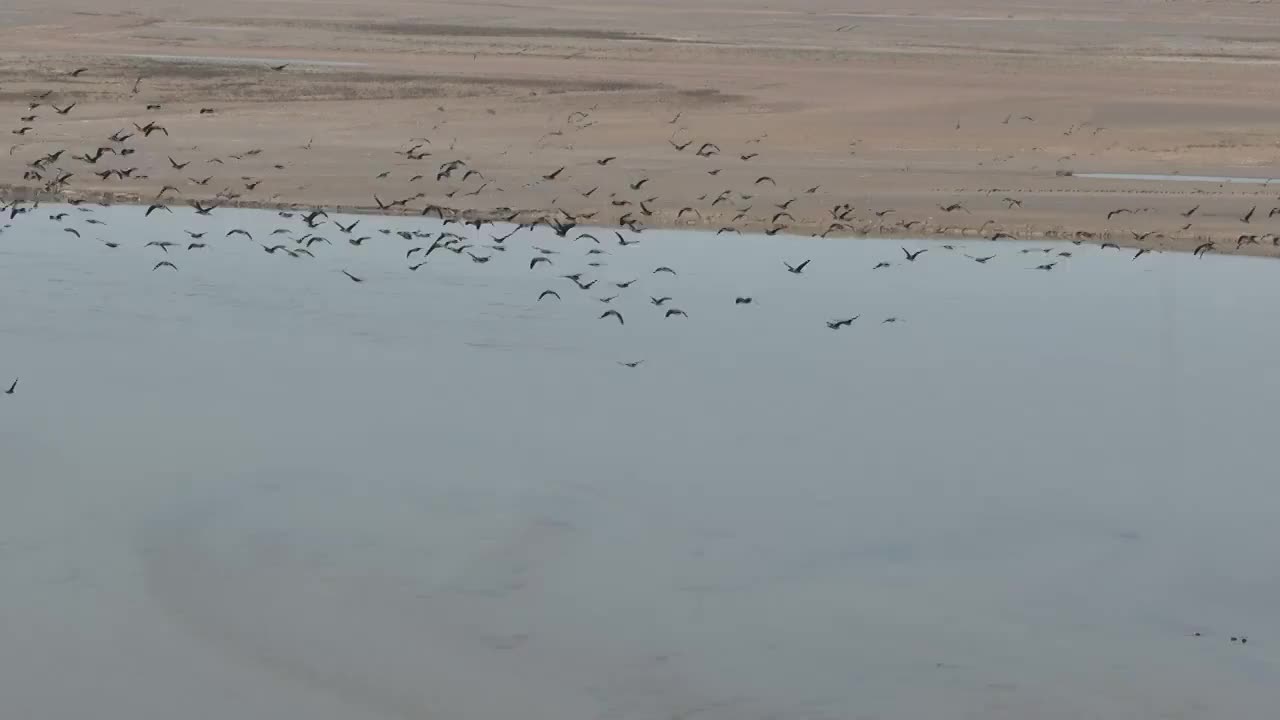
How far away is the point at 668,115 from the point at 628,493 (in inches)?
644

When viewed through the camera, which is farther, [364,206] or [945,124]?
[945,124]

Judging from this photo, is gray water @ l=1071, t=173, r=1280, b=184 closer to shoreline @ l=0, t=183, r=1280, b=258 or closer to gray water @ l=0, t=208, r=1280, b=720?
shoreline @ l=0, t=183, r=1280, b=258

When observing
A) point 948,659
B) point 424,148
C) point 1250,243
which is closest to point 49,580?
point 948,659

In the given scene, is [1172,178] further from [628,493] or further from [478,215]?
[628,493]

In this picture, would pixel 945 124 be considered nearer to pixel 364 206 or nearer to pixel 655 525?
pixel 364 206

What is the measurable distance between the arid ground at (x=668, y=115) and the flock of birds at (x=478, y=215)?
0.26 ft

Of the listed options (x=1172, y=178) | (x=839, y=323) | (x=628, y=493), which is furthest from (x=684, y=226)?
(x=628, y=493)

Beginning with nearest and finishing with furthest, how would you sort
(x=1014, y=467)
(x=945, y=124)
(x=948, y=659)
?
(x=948, y=659), (x=1014, y=467), (x=945, y=124)

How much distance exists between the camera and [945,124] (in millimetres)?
25922

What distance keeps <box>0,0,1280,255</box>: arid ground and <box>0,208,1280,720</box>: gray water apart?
3568 millimetres

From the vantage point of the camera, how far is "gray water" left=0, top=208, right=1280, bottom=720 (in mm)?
7824

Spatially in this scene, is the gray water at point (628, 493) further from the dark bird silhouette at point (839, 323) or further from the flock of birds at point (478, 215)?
the flock of birds at point (478, 215)

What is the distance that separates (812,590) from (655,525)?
1.21 meters

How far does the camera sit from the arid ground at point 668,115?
66.5ft
